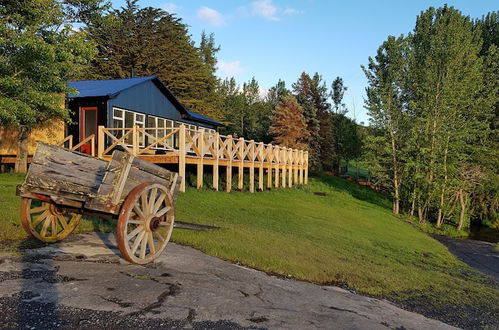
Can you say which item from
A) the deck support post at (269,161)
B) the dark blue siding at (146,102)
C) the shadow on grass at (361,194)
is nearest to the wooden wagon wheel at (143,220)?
the dark blue siding at (146,102)

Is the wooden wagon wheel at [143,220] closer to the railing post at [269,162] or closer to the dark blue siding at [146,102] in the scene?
the dark blue siding at [146,102]

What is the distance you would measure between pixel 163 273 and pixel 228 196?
11.8 metres

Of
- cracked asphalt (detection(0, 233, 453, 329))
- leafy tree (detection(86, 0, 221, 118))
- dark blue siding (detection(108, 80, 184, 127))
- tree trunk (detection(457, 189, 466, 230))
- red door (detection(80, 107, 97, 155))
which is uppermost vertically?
leafy tree (detection(86, 0, 221, 118))

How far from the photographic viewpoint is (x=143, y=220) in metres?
5.92

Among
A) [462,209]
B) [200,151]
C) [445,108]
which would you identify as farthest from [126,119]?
[462,209]

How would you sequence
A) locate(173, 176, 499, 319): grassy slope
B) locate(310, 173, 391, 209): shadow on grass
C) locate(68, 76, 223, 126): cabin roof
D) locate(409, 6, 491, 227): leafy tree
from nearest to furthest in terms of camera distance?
locate(173, 176, 499, 319): grassy slope, locate(68, 76, 223, 126): cabin roof, locate(409, 6, 491, 227): leafy tree, locate(310, 173, 391, 209): shadow on grass

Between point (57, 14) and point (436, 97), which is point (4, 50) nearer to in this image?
point (57, 14)

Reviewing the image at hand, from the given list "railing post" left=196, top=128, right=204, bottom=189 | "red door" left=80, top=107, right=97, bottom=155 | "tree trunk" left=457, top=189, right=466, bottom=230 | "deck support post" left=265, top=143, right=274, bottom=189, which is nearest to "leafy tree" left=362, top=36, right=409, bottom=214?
"tree trunk" left=457, top=189, right=466, bottom=230

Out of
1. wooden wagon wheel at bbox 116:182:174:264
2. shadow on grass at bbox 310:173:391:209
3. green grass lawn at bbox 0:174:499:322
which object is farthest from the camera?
shadow on grass at bbox 310:173:391:209

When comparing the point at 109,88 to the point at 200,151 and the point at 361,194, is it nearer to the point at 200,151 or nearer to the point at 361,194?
the point at 200,151

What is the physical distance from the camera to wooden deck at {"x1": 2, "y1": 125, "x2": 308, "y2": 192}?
52.5 ft

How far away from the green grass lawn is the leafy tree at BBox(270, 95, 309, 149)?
24276 mm

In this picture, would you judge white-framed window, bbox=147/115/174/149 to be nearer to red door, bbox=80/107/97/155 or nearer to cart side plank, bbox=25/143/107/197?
red door, bbox=80/107/97/155

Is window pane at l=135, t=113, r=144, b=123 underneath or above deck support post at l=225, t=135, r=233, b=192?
above
